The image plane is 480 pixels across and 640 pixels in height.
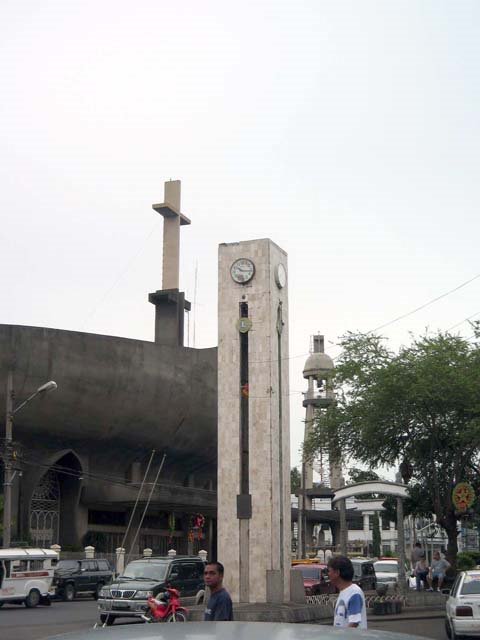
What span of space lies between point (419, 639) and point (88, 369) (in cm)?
5490

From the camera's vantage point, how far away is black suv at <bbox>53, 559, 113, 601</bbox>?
39.7m

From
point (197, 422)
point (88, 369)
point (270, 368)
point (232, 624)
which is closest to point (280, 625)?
point (232, 624)

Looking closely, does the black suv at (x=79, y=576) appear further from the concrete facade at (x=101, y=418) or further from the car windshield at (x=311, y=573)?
the concrete facade at (x=101, y=418)

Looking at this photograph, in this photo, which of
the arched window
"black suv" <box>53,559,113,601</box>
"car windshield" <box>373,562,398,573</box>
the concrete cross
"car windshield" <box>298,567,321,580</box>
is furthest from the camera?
the concrete cross

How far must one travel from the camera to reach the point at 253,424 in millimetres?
30688

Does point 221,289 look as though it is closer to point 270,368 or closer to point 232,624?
point 270,368

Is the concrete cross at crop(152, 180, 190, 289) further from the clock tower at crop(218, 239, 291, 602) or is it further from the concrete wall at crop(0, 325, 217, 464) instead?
the clock tower at crop(218, 239, 291, 602)

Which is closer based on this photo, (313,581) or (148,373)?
(313,581)

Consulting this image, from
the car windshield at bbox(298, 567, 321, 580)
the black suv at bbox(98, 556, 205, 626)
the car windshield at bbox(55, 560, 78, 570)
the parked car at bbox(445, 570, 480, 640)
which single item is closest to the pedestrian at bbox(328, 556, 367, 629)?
the parked car at bbox(445, 570, 480, 640)

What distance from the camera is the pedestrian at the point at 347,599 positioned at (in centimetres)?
752

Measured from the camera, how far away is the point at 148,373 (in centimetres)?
6128

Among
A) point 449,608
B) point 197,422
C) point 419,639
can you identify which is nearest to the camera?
point 419,639

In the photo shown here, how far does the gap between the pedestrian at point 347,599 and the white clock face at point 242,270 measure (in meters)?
24.4

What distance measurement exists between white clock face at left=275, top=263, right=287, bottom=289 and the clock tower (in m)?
0.04
